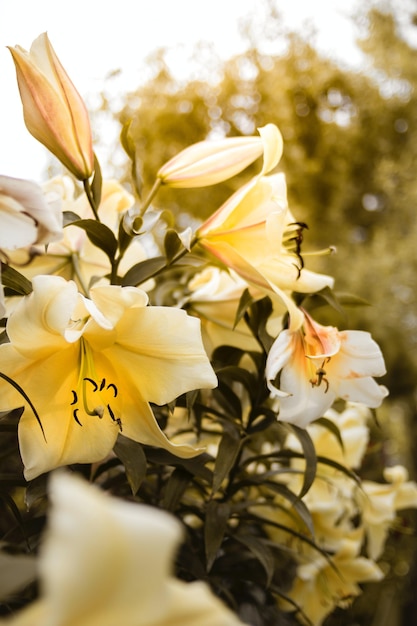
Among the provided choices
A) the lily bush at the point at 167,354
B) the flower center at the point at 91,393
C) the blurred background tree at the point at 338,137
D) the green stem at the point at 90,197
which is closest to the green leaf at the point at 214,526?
the lily bush at the point at 167,354

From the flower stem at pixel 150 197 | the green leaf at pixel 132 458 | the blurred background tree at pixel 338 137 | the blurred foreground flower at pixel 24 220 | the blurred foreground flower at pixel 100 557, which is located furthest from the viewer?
the blurred background tree at pixel 338 137

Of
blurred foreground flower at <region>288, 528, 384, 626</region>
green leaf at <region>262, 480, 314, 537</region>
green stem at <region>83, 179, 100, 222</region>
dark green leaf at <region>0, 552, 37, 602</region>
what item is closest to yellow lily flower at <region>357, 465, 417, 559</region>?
blurred foreground flower at <region>288, 528, 384, 626</region>

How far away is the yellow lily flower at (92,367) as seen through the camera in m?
0.35

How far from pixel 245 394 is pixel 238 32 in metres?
4.71

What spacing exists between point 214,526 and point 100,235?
0.22m

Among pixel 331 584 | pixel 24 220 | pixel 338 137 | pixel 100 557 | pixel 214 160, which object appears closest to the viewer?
Result: pixel 100 557

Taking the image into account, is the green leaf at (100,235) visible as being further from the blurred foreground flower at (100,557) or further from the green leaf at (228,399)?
the blurred foreground flower at (100,557)

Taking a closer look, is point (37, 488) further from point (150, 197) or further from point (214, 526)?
point (150, 197)

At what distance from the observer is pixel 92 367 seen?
0.41 metres

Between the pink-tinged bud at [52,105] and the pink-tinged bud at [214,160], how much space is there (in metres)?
0.08

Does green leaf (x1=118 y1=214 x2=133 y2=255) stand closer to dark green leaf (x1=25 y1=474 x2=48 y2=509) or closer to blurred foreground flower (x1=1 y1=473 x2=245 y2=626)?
dark green leaf (x1=25 y1=474 x2=48 y2=509)

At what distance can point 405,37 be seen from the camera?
5.19 m

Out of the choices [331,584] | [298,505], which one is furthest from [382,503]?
[298,505]

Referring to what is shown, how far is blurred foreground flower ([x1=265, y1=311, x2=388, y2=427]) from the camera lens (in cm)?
44
